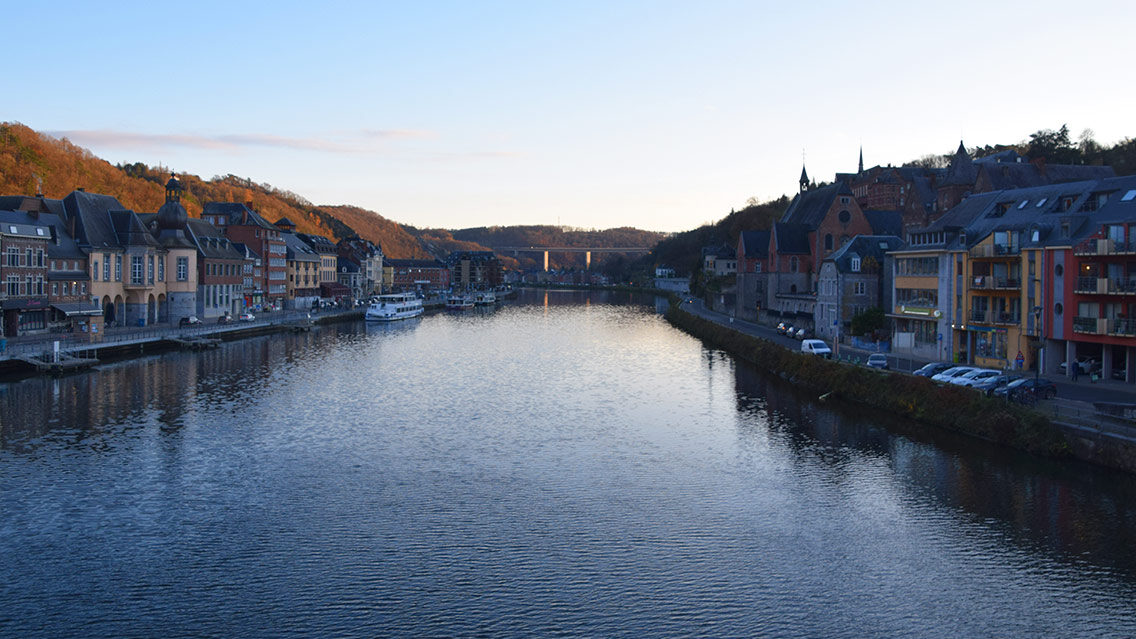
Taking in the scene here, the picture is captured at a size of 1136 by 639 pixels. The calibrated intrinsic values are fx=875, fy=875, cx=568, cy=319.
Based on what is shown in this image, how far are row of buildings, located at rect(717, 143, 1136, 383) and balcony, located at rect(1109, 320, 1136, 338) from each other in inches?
1.4

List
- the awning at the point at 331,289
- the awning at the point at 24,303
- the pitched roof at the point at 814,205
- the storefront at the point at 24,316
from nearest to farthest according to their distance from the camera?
the awning at the point at 24,303 → the storefront at the point at 24,316 → the pitched roof at the point at 814,205 → the awning at the point at 331,289

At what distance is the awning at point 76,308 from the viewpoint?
5208 centimetres

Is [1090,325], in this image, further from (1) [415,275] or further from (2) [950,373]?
(1) [415,275]

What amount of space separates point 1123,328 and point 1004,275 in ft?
23.4

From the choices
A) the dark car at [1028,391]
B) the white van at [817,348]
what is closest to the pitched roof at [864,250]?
the white van at [817,348]

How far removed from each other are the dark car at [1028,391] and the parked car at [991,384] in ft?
2.05

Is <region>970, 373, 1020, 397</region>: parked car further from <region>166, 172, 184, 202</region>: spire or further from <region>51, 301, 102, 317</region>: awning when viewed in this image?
<region>166, 172, 184, 202</region>: spire

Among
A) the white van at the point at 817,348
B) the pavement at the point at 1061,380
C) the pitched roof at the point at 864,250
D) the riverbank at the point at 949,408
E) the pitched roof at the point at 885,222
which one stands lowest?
the riverbank at the point at 949,408

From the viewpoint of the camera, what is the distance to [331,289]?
10906 centimetres

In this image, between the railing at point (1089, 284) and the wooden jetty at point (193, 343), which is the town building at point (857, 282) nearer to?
the railing at point (1089, 284)

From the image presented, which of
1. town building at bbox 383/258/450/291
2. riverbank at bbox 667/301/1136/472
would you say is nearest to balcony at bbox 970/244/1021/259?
riverbank at bbox 667/301/1136/472

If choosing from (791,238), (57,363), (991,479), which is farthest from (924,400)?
(791,238)

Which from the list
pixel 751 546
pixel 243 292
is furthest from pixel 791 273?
pixel 751 546

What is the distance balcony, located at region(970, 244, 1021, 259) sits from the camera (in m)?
37.0
